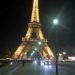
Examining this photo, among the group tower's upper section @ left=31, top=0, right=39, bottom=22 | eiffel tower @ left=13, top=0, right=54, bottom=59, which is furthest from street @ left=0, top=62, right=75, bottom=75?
tower's upper section @ left=31, top=0, right=39, bottom=22

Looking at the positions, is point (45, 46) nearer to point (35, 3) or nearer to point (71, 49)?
point (35, 3)

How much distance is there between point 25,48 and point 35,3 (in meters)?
13.3

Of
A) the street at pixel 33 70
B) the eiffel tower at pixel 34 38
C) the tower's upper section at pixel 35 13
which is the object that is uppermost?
the tower's upper section at pixel 35 13

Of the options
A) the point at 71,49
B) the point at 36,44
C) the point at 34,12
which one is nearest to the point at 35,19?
the point at 34,12

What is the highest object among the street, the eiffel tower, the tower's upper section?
the tower's upper section

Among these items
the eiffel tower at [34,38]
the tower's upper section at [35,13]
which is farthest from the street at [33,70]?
the tower's upper section at [35,13]

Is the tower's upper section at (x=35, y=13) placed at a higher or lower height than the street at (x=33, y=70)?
higher

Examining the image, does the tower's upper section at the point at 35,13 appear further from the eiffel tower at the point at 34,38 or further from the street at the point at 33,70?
the street at the point at 33,70

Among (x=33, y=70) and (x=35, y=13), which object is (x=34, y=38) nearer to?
(x=35, y=13)

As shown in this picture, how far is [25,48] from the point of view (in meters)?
88.5

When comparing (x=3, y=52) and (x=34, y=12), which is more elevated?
(x=34, y=12)

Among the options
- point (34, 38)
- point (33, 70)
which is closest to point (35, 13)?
point (34, 38)

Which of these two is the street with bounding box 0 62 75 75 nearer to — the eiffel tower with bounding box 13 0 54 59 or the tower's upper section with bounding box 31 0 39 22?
the eiffel tower with bounding box 13 0 54 59

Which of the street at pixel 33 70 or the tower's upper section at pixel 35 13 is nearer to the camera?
the street at pixel 33 70
